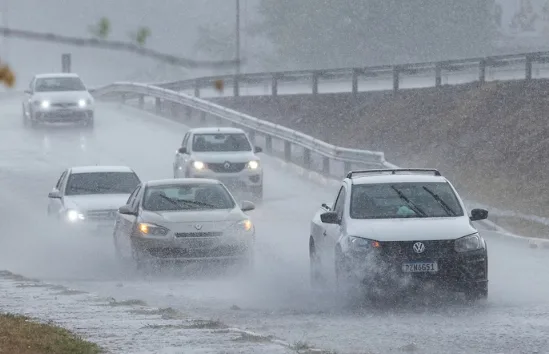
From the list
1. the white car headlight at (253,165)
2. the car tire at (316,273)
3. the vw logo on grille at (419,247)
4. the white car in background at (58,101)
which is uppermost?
the white car in background at (58,101)

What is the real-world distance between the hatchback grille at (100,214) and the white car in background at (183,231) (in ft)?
11.0

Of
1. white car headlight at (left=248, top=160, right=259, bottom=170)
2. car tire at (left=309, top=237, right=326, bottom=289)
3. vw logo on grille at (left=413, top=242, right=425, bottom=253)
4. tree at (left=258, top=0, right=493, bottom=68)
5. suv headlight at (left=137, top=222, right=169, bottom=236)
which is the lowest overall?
car tire at (left=309, top=237, right=326, bottom=289)

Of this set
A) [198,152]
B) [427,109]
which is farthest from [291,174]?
[427,109]

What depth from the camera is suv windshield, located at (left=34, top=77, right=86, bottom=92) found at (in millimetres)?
44781

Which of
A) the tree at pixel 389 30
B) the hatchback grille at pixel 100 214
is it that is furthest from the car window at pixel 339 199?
the tree at pixel 389 30

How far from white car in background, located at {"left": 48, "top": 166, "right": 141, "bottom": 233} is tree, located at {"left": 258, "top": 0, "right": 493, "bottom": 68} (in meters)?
61.8

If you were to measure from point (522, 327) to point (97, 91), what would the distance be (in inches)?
1920

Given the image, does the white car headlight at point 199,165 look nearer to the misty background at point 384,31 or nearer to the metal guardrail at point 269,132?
the metal guardrail at point 269,132

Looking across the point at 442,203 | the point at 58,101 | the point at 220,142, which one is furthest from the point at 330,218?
the point at 58,101

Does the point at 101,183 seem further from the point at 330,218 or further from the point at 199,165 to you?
the point at 330,218

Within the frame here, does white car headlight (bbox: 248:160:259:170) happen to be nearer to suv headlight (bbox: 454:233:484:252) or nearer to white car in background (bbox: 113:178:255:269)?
white car in background (bbox: 113:178:255:269)

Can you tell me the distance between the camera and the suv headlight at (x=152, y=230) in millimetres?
19422

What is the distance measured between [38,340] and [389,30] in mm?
76898

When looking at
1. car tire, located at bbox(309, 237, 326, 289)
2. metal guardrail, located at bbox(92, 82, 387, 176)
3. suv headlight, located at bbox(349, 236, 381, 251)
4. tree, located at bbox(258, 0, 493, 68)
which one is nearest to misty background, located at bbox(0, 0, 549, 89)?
tree, located at bbox(258, 0, 493, 68)
